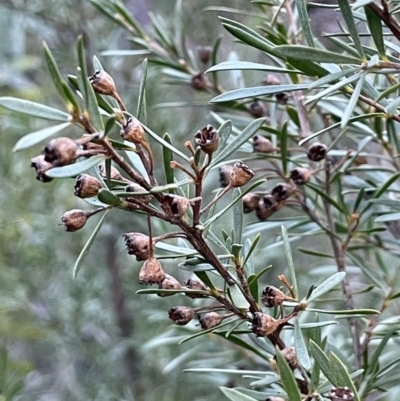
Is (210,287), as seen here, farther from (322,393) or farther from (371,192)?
(371,192)

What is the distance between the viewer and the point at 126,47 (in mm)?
1250

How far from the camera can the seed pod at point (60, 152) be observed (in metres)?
0.24

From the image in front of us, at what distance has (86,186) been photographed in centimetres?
27

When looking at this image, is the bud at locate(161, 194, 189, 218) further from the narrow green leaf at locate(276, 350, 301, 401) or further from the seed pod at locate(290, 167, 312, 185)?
the seed pod at locate(290, 167, 312, 185)

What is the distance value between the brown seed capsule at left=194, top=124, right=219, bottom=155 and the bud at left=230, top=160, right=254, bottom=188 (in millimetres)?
22

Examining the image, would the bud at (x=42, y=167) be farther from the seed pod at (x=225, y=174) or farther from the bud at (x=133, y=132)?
the seed pod at (x=225, y=174)

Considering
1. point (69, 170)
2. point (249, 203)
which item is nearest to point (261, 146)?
point (249, 203)

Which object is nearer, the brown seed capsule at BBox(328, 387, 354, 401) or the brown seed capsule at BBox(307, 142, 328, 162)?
the brown seed capsule at BBox(328, 387, 354, 401)

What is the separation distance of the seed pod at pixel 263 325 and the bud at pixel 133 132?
0.37 ft

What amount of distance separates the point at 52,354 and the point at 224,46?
89 centimetres

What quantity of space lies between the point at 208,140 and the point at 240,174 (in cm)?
3

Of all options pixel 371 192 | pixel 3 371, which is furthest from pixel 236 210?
pixel 3 371

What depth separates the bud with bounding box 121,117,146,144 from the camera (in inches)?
10.8

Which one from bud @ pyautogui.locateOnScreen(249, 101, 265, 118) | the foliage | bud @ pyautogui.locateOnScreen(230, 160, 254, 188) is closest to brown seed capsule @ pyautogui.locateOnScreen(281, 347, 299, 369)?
the foliage
